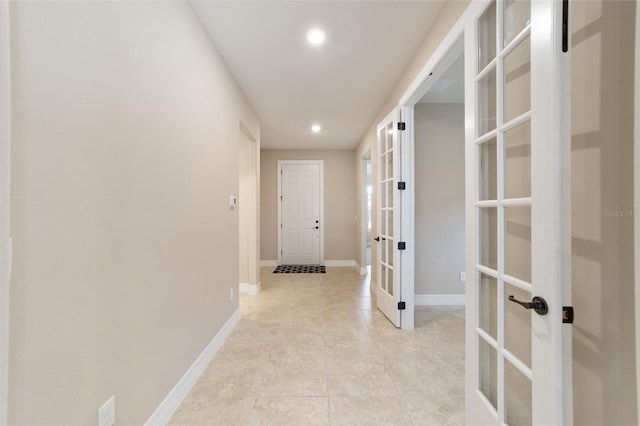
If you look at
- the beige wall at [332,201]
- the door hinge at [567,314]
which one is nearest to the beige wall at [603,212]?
the door hinge at [567,314]

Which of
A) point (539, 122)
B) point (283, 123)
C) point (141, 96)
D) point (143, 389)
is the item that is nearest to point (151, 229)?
point (141, 96)

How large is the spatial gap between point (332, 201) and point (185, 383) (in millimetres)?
4846

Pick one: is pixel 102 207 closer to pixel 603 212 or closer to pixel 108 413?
pixel 108 413

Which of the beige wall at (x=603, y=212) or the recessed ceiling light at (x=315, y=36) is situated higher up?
the recessed ceiling light at (x=315, y=36)

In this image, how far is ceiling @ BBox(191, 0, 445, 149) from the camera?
1.92 metres

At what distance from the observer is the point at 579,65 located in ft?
3.12

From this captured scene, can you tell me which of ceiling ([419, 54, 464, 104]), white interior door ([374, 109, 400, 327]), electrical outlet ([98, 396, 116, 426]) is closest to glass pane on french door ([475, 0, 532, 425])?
white interior door ([374, 109, 400, 327])

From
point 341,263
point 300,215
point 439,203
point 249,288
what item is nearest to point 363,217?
point 341,263

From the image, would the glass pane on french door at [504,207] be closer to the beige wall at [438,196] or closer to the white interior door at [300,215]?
the beige wall at [438,196]

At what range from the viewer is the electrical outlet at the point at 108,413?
108 cm

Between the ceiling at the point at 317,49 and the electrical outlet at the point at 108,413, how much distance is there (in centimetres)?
234

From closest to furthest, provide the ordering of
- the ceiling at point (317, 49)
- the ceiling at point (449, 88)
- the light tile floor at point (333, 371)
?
1. the light tile floor at point (333, 371)
2. the ceiling at point (317, 49)
3. the ceiling at point (449, 88)

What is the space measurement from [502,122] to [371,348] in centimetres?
204

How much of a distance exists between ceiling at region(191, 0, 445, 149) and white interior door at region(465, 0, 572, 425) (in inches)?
31.5
